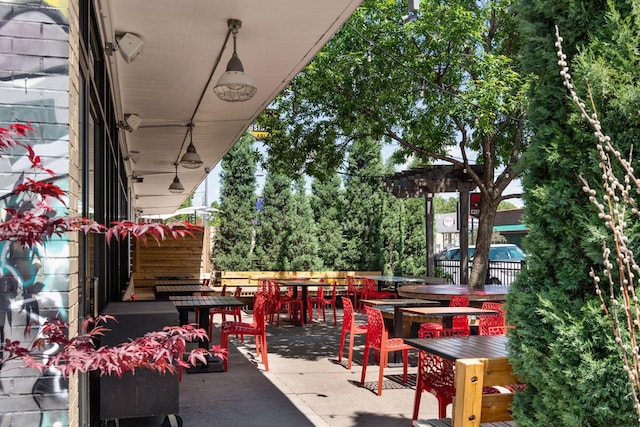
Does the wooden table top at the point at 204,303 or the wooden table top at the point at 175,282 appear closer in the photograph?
the wooden table top at the point at 204,303

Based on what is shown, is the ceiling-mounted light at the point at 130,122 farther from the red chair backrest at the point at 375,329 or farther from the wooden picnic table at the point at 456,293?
the wooden picnic table at the point at 456,293

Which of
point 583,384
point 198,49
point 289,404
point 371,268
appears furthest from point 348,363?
point 371,268

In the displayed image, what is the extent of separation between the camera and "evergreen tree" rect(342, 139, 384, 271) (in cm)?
1852

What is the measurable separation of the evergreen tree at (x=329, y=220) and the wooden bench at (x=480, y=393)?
50.2 feet

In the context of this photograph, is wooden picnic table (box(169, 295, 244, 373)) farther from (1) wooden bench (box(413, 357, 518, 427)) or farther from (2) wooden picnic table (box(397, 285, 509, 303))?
(1) wooden bench (box(413, 357, 518, 427))

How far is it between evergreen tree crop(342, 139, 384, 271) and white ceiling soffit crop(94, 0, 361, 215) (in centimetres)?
983

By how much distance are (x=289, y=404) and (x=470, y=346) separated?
7.31 feet

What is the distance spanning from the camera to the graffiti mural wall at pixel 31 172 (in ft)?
8.30

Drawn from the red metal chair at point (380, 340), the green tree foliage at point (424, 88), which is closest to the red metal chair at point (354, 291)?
the green tree foliage at point (424, 88)

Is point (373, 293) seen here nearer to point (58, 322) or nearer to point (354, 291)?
point (354, 291)

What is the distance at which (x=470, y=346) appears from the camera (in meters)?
4.08

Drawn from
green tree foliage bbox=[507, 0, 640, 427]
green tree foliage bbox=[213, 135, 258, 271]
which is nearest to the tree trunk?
green tree foliage bbox=[507, 0, 640, 427]

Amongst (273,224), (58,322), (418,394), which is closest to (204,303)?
(418,394)

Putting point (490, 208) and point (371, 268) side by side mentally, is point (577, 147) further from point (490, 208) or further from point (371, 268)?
point (371, 268)
